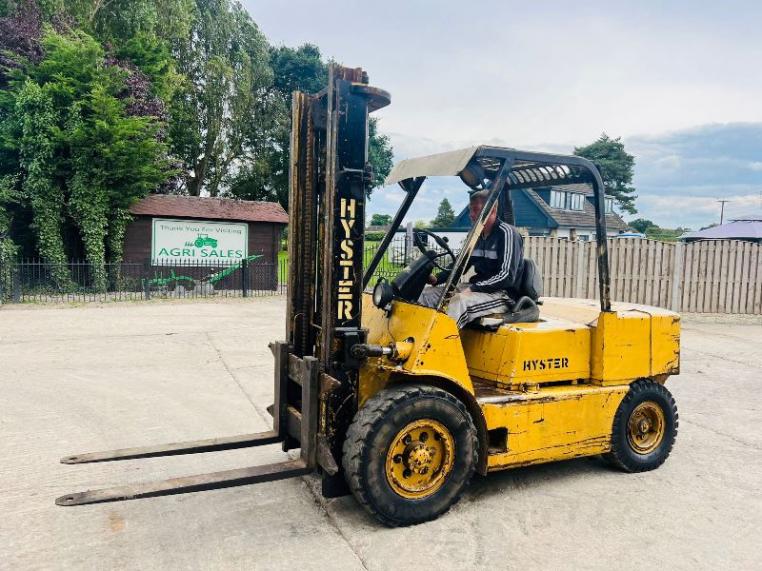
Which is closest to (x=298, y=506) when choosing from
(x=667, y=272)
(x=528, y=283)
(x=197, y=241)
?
(x=528, y=283)

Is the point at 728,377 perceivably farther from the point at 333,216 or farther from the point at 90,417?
the point at 90,417

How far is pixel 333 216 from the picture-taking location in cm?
409

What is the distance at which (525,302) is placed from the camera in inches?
198

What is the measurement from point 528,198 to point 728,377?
1483 inches

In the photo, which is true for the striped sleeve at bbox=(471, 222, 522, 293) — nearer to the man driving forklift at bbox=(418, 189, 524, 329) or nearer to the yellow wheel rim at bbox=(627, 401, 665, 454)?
the man driving forklift at bbox=(418, 189, 524, 329)

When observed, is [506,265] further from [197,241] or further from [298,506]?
[197,241]

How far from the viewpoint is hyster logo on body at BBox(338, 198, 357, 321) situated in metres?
4.15

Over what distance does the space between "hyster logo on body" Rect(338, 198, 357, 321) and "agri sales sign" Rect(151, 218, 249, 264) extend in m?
18.2

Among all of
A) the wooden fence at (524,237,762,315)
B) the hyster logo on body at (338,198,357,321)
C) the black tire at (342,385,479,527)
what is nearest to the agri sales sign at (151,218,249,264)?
the wooden fence at (524,237,762,315)

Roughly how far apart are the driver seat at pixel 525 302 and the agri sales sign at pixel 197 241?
17990 millimetres

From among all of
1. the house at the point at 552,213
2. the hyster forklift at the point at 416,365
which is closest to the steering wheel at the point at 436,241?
the hyster forklift at the point at 416,365

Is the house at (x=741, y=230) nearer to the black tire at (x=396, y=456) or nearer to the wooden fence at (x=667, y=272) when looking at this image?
the wooden fence at (x=667, y=272)

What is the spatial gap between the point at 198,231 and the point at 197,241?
1.14ft

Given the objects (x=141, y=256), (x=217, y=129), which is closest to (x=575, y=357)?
(x=141, y=256)
